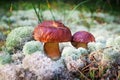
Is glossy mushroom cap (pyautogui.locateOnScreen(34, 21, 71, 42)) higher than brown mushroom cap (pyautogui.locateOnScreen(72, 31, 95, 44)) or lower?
higher

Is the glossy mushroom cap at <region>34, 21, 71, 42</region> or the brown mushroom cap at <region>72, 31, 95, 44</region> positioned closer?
the glossy mushroom cap at <region>34, 21, 71, 42</region>

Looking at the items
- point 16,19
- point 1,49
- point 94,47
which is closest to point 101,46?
point 94,47

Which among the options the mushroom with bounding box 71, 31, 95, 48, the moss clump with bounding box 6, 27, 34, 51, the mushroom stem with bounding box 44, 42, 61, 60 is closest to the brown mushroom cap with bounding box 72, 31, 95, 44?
the mushroom with bounding box 71, 31, 95, 48

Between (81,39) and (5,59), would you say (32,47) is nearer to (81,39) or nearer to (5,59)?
(5,59)

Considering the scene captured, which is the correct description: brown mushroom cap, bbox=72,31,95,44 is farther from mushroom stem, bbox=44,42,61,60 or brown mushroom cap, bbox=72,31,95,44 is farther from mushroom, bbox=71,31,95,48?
mushroom stem, bbox=44,42,61,60

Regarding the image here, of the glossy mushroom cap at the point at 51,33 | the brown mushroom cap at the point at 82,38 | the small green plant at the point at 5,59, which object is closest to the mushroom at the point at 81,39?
the brown mushroom cap at the point at 82,38

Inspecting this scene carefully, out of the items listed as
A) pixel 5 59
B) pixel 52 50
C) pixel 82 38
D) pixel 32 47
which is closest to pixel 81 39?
pixel 82 38

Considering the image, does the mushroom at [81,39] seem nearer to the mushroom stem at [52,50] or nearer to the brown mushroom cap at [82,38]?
the brown mushroom cap at [82,38]

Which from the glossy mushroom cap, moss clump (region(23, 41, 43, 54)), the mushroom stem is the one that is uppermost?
the glossy mushroom cap
